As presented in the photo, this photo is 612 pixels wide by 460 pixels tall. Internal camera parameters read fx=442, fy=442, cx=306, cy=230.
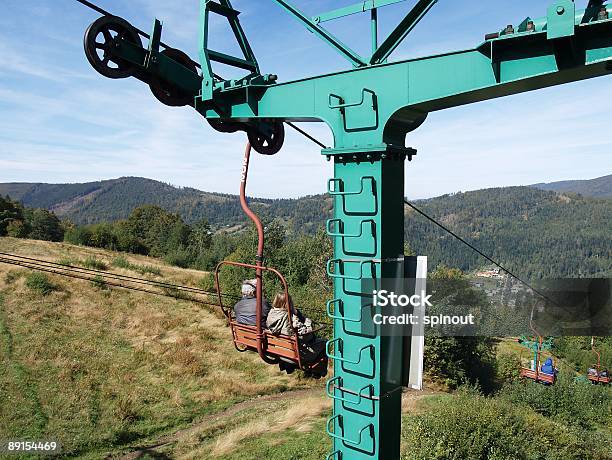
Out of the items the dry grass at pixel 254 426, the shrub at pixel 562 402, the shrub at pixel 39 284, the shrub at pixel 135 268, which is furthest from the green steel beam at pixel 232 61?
the shrub at pixel 135 268

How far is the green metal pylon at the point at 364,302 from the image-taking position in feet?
11.3

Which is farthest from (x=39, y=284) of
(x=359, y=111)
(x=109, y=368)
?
(x=359, y=111)

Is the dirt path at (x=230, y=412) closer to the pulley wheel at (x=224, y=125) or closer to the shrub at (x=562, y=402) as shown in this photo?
the shrub at (x=562, y=402)

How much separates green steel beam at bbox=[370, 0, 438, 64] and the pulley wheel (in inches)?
69.4

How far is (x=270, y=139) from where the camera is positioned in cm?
527

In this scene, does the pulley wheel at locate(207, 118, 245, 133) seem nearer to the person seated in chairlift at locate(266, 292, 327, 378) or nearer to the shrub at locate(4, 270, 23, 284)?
the person seated in chairlift at locate(266, 292, 327, 378)

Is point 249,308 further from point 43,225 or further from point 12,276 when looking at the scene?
point 43,225

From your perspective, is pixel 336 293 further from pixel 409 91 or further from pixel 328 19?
pixel 328 19

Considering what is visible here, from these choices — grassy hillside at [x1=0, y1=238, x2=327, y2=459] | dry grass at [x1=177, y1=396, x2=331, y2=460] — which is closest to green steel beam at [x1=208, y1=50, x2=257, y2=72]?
dry grass at [x1=177, y1=396, x2=331, y2=460]

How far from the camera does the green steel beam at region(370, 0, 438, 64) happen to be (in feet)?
11.4

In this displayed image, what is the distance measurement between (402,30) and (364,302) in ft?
7.22

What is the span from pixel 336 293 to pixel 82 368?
18.2 meters

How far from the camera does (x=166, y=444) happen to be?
523 inches

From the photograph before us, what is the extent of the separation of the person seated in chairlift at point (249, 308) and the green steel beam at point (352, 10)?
298 centimetres
